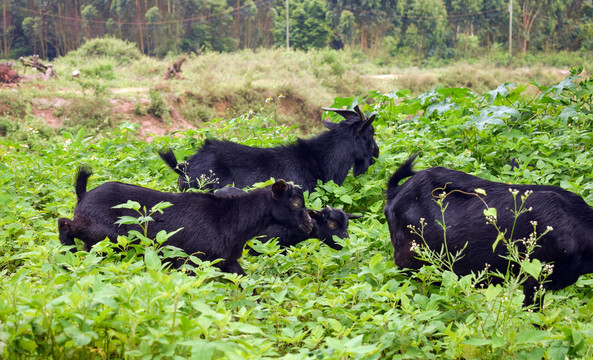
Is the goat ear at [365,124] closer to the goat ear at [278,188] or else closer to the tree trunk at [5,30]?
the goat ear at [278,188]

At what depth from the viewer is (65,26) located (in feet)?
153

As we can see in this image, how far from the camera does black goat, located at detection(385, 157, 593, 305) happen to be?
141 inches

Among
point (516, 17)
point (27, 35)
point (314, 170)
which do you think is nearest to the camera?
point (314, 170)

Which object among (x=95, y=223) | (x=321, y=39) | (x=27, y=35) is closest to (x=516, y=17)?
(x=321, y=39)

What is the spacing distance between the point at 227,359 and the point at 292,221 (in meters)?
2.65

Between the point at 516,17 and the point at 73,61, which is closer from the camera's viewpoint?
the point at 73,61

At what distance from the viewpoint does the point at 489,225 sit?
377 cm

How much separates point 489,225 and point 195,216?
218cm

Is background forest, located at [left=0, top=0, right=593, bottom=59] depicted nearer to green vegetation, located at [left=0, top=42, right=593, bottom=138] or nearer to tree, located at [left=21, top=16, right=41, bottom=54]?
tree, located at [left=21, top=16, right=41, bottom=54]

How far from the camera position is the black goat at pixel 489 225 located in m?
3.59

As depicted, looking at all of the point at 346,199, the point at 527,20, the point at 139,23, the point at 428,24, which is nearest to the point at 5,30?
the point at 139,23

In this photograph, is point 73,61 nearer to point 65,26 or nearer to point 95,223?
point 65,26

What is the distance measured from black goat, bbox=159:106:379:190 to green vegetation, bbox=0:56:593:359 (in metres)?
0.27

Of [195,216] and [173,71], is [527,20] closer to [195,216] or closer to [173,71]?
[173,71]
